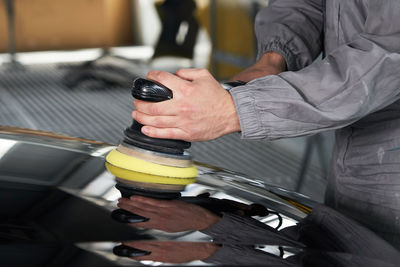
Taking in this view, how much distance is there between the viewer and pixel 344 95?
943 mm

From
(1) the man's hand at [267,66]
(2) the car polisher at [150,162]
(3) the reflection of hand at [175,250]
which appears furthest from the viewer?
(1) the man's hand at [267,66]

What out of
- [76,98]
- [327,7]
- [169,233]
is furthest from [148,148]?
[76,98]

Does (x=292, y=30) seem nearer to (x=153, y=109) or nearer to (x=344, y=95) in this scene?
(x=344, y=95)

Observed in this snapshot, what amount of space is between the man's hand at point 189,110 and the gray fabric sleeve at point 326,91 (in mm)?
28

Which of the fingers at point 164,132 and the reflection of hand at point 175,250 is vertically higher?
the fingers at point 164,132

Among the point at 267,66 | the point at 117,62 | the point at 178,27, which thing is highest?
the point at 267,66

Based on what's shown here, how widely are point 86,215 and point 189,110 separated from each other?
0.75 ft

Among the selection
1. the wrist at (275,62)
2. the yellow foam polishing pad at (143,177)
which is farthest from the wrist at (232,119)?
the wrist at (275,62)

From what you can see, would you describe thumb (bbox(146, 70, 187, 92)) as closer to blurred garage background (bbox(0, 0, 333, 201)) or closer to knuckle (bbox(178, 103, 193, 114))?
knuckle (bbox(178, 103, 193, 114))

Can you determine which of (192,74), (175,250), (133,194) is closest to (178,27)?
(192,74)

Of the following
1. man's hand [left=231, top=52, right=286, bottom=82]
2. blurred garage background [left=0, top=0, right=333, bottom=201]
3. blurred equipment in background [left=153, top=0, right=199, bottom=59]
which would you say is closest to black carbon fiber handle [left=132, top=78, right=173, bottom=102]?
man's hand [left=231, top=52, right=286, bottom=82]

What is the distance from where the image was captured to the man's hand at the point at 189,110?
89cm

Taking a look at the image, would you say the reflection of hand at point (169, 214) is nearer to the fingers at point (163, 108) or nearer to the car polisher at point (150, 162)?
the car polisher at point (150, 162)

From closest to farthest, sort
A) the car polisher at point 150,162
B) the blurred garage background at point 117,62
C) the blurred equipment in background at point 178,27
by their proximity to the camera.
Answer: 1. the car polisher at point 150,162
2. the blurred garage background at point 117,62
3. the blurred equipment in background at point 178,27
